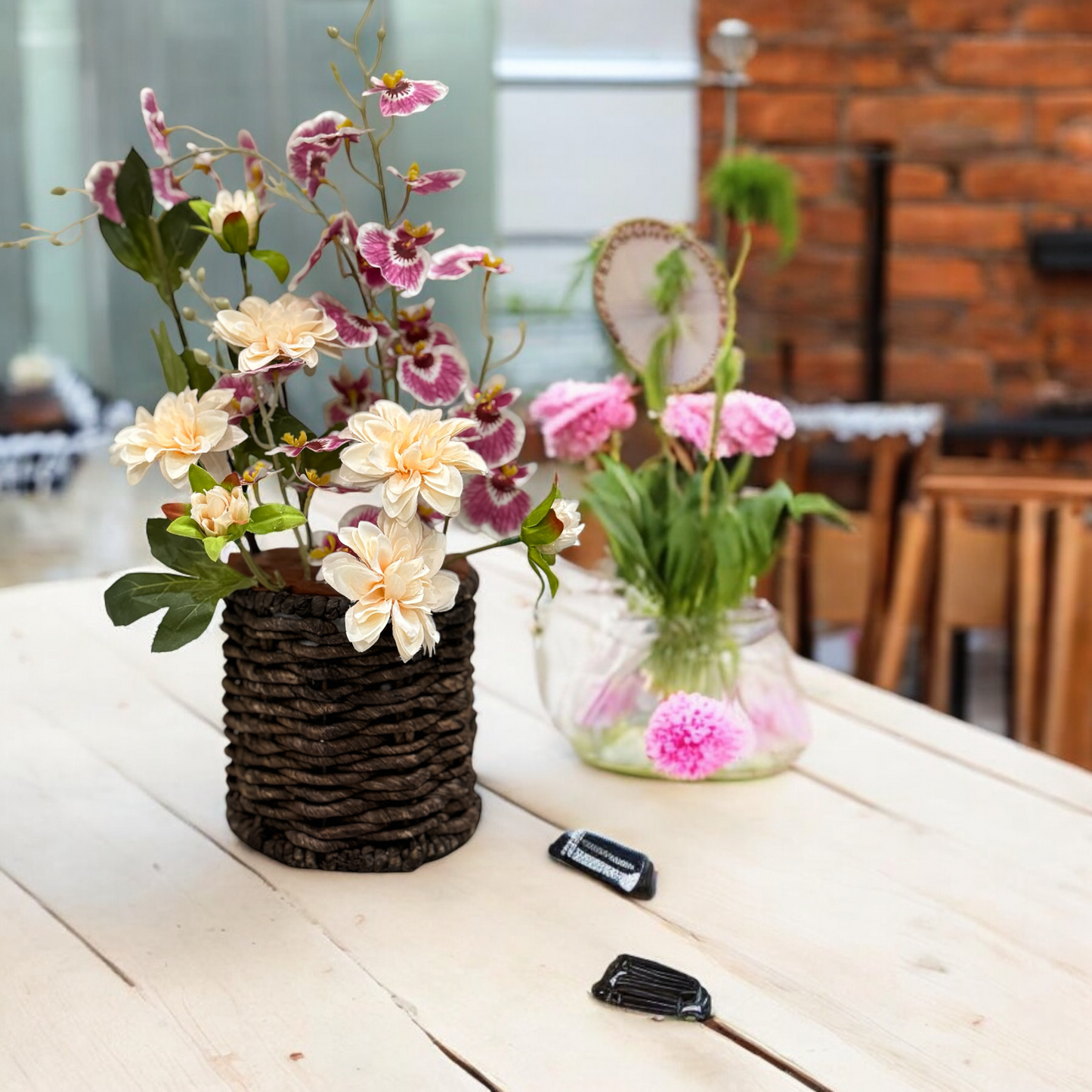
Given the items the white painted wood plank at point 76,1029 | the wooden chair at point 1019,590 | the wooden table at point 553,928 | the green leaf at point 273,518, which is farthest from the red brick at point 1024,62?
the white painted wood plank at point 76,1029

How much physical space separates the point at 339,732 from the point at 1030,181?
264 cm

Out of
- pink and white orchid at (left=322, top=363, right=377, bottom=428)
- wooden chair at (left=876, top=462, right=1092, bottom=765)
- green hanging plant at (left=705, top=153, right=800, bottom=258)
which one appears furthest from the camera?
green hanging plant at (left=705, top=153, right=800, bottom=258)

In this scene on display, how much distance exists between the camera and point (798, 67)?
3088mm

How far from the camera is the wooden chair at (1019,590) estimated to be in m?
1.91

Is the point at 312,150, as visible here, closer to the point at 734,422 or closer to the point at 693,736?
the point at 734,422

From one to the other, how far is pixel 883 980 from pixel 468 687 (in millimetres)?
283

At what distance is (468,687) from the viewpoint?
91cm

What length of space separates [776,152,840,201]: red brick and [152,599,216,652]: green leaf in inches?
98.9

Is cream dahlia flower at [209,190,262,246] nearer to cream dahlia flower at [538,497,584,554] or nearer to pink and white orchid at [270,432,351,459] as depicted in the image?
pink and white orchid at [270,432,351,459]

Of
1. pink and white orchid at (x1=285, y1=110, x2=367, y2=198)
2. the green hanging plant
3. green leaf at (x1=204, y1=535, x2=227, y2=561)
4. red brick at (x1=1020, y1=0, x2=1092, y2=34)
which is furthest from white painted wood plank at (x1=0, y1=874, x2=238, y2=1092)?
red brick at (x1=1020, y1=0, x2=1092, y2=34)

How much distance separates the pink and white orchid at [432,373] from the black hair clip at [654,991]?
32 cm

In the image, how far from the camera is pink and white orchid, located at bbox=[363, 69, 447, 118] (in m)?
0.81

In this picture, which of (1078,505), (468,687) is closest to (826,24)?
(1078,505)

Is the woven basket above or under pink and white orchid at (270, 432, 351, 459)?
under
